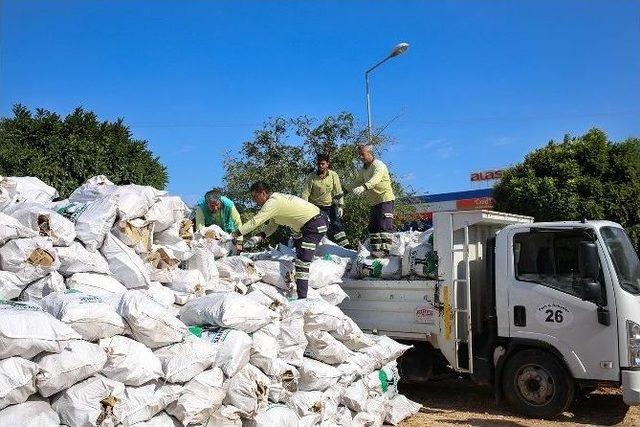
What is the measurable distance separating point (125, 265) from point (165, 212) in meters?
0.93

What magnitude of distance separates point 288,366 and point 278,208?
225 centimetres

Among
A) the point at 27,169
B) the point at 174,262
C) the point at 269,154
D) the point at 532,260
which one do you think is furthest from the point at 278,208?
the point at 269,154

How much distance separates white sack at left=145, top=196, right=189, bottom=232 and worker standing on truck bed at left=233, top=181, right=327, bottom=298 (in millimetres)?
756

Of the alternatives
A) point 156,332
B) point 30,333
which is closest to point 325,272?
point 156,332

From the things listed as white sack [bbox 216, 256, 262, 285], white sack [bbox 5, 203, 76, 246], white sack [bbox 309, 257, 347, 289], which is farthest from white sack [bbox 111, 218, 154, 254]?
white sack [bbox 309, 257, 347, 289]

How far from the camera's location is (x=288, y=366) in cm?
489

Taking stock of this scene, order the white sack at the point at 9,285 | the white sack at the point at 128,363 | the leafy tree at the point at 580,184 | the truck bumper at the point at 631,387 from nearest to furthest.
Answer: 1. the white sack at the point at 128,363
2. the white sack at the point at 9,285
3. the truck bumper at the point at 631,387
4. the leafy tree at the point at 580,184

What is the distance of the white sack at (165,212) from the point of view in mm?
5719

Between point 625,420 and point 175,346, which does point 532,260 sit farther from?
point 175,346

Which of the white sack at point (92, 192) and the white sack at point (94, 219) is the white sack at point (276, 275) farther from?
the white sack at point (94, 219)

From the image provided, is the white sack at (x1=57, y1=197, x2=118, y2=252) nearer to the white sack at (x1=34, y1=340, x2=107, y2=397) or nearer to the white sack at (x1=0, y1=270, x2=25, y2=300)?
the white sack at (x1=0, y1=270, x2=25, y2=300)

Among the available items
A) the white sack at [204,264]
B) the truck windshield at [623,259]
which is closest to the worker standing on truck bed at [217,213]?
the white sack at [204,264]

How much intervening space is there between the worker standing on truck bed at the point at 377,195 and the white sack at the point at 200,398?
352cm

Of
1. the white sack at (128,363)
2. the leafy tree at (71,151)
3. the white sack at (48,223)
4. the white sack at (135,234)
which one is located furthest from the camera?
the leafy tree at (71,151)
